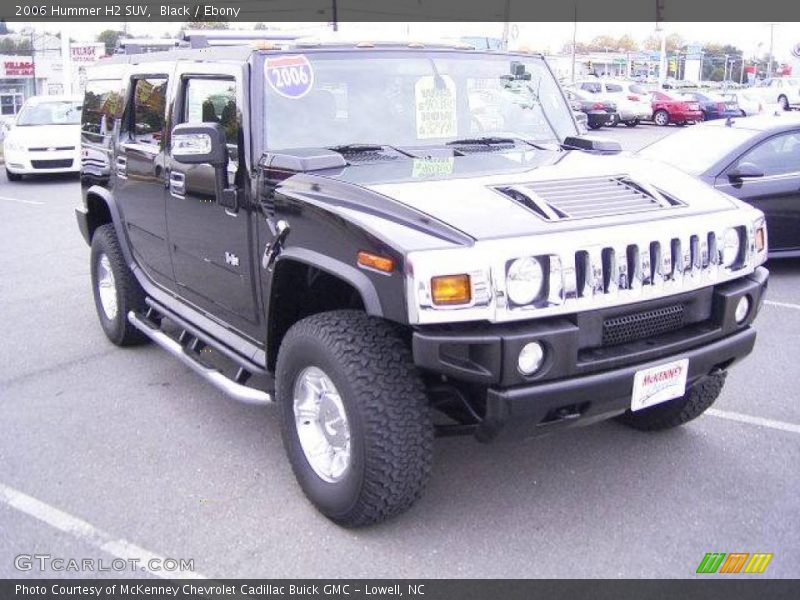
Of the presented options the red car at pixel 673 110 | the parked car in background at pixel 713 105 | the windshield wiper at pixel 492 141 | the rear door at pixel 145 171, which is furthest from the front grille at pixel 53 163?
the parked car in background at pixel 713 105

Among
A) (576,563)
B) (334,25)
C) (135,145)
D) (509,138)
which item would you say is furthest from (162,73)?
(576,563)

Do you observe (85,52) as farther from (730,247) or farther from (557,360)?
(557,360)

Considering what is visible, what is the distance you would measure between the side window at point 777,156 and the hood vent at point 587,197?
4.88m

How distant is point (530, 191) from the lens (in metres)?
3.56

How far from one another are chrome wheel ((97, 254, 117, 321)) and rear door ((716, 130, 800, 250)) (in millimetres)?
5431

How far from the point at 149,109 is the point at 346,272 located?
263cm

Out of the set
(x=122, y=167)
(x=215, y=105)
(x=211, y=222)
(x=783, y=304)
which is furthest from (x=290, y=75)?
(x=783, y=304)

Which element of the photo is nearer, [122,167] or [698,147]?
[122,167]

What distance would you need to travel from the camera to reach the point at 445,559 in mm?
3469

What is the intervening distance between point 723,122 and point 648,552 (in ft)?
22.2

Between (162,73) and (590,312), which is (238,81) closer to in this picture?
(162,73)

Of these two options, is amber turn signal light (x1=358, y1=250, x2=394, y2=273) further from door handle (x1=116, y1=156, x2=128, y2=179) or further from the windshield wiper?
door handle (x1=116, y1=156, x2=128, y2=179)

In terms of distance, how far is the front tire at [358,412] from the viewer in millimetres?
3311
